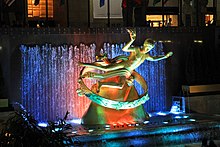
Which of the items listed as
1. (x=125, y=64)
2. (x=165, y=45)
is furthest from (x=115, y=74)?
(x=165, y=45)

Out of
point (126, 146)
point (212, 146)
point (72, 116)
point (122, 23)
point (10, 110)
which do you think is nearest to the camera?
point (212, 146)

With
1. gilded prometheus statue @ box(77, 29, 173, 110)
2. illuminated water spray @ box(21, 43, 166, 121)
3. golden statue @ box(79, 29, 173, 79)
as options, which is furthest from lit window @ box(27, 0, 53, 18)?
golden statue @ box(79, 29, 173, 79)

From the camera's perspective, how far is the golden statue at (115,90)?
17.5m

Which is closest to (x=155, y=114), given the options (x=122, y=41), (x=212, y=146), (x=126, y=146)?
(x=122, y=41)

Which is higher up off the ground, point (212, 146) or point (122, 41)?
point (122, 41)

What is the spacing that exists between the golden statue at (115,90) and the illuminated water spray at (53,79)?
1484 millimetres

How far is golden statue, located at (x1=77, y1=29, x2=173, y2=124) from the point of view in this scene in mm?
17500

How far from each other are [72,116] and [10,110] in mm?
3095

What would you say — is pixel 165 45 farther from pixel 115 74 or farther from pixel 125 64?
pixel 115 74

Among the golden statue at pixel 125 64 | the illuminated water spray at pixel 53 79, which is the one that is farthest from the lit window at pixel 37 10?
the golden statue at pixel 125 64

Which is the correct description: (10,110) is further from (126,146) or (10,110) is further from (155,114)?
(155,114)

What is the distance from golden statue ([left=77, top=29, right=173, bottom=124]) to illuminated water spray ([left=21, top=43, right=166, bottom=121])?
4.87 feet

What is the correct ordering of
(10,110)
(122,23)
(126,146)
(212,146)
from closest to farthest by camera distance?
(212,146)
(126,146)
(10,110)
(122,23)

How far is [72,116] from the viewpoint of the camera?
1936 centimetres
